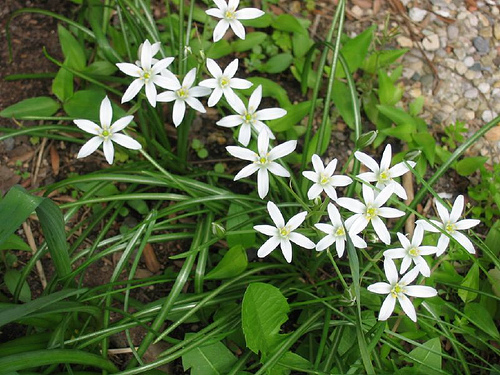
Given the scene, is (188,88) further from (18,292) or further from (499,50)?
(499,50)

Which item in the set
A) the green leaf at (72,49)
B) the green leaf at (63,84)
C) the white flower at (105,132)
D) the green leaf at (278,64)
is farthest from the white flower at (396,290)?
the green leaf at (72,49)

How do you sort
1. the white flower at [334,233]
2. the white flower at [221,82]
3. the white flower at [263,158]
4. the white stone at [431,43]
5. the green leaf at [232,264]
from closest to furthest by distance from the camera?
the white flower at [334,233] → the white flower at [263,158] → the white flower at [221,82] → the green leaf at [232,264] → the white stone at [431,43]

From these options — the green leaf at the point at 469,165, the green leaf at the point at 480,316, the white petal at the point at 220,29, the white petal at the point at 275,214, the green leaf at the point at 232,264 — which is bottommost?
the green leaf at the point at 480,316

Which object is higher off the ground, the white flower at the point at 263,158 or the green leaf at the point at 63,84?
the white flower at the point at 263,158

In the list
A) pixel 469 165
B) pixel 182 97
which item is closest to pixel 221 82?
pixel 182 97

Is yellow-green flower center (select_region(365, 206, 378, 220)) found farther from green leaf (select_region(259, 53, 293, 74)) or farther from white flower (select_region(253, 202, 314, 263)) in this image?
green leaf (select_region(259, 53, 293, 74))

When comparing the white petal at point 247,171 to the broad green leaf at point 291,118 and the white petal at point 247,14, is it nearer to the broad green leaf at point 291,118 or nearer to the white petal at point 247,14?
the white petal at point 247,14

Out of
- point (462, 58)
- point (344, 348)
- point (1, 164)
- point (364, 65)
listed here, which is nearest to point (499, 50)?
point (462, 58)

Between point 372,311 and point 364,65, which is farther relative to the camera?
point 364,65
